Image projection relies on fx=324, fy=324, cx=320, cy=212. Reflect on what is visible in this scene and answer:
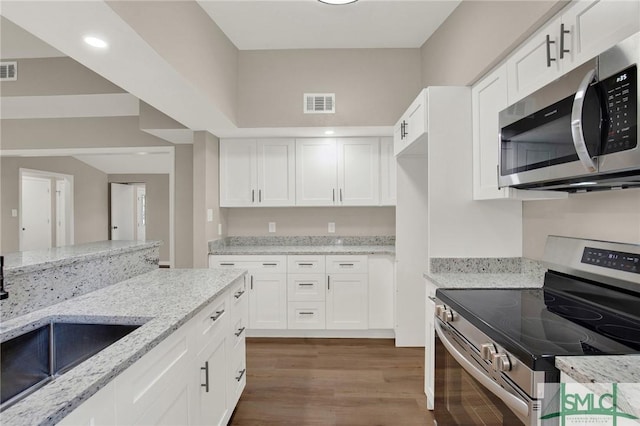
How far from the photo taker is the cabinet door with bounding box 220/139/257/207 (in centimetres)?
373

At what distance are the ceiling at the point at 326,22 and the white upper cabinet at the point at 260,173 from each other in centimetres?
101

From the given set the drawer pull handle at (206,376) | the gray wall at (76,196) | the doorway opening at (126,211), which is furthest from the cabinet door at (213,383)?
the doorway opening at (126,211)

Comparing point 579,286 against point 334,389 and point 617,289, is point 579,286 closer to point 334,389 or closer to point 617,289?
point 617,289

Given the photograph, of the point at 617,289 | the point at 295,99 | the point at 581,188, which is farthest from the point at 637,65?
the point at 295,99

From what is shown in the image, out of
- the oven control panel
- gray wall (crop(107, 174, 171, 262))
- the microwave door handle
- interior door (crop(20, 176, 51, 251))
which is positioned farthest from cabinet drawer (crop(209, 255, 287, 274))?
interior door (crop(20, 176, 51, 251))

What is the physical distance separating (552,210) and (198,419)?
219 centimetres

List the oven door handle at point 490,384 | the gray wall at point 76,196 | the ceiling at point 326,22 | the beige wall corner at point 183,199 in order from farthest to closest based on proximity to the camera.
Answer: the gray wall at point 76,196 → the beige wall corner at point 183,199 → the ceiling at point 326,22 → the oven door handle at point 490,384

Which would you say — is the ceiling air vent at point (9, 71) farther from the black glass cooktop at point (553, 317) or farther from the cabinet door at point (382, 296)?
the black glass cooktop at point (553, 317)

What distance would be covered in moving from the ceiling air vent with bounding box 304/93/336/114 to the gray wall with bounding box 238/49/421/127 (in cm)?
4

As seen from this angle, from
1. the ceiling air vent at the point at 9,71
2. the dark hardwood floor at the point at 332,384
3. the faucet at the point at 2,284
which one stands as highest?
the ceiling air vent at the point at 9,71

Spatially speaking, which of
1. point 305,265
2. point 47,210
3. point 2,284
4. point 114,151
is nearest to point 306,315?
point 305,265

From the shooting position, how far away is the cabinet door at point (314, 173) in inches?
146

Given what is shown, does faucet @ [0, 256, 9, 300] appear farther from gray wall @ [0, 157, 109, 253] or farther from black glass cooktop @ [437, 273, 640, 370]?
gray wall @ [0, 157, 109, 253]

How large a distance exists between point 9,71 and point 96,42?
3129 millimetres
